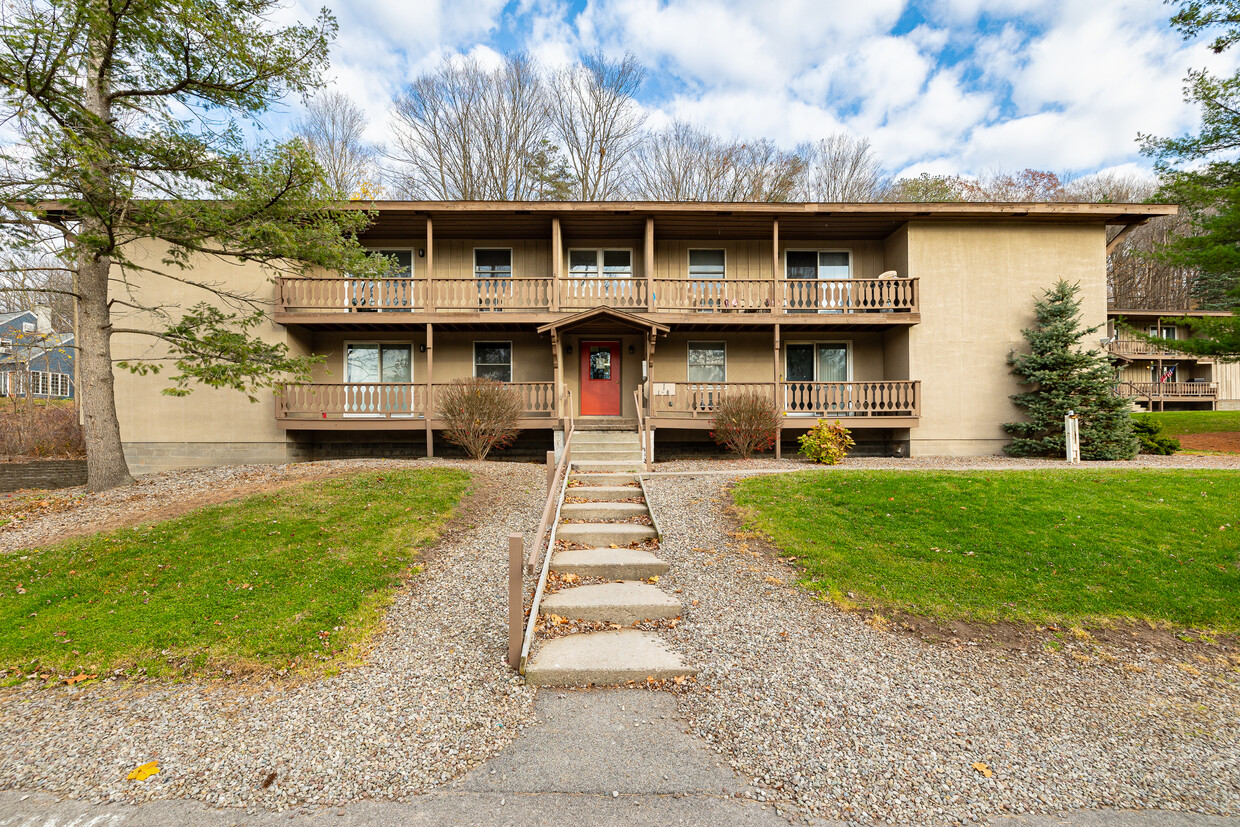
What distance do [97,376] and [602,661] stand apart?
10582 mm

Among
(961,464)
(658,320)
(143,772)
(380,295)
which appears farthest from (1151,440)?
(380,295)

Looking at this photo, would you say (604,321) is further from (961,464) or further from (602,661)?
(602,661)

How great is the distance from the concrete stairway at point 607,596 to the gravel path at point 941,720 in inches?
13.4

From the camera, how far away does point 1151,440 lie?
41.9ft

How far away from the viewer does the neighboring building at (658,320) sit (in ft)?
40.9

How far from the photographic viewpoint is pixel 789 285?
1363cm

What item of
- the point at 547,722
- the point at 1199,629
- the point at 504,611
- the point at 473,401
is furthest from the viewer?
the point at 473,401

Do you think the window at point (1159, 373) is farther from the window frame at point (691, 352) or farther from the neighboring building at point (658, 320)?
the window frame at point (691, 352)

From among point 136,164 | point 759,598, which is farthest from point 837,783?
point 136,164

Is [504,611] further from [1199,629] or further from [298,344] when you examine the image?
[298,344]

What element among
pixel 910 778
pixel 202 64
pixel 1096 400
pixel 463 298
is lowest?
pixel 910 778

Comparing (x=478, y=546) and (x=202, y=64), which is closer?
(x=478, y=546)

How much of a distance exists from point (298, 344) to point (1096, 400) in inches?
797

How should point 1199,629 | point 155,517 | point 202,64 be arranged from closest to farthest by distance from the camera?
point 1199,629, point 155,517, point 202,64
